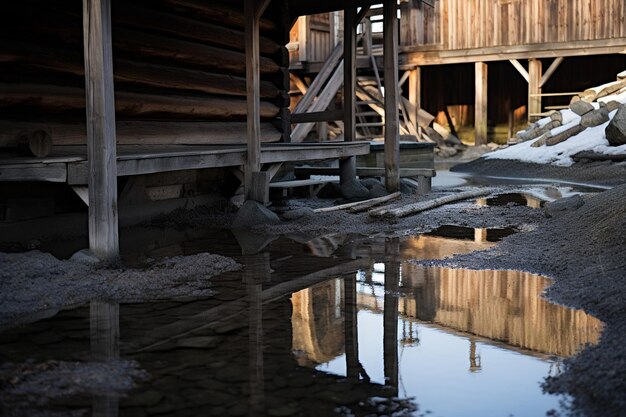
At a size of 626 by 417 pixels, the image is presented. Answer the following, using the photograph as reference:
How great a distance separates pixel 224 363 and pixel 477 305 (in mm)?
2077

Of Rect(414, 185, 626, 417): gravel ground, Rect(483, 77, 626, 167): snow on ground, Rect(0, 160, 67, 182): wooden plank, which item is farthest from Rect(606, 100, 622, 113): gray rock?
Rect(0, 160, 67, 182): wooden plank

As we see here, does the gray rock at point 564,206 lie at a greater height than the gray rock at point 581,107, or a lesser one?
lesser

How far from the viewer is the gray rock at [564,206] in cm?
947

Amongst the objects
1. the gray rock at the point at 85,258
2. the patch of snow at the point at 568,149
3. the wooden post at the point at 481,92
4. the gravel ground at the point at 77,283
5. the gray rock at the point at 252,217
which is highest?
the wooden post at the point at 481,92

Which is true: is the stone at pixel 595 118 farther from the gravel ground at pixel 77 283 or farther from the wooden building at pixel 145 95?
the gravel ground at pixel 77 283

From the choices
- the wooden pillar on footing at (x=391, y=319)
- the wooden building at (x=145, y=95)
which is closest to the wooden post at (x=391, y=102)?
the wooden building at (x=145, y=95)

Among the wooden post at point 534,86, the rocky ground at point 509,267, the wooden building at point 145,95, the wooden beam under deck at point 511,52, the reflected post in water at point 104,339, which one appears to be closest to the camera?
the reflected post in water at point 104,339

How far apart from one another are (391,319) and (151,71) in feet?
19.1

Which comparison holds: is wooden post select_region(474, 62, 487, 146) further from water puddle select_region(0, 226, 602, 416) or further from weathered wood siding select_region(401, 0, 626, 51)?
water puddle select_region(0, 226, 602, 416)

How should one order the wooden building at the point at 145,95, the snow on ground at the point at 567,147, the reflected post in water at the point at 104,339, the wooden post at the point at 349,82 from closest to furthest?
the reflected post in water at the point at 104,339
the wooden building at the point at 145,95
the wooden post at the point at 349,82
the snow on ground at the point at 567,147

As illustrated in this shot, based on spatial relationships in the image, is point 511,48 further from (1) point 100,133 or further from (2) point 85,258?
(2) point 85,258

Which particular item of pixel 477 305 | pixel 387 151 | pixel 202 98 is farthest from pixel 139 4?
pixel 477 305

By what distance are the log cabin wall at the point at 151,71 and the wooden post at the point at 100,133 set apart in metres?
1.31

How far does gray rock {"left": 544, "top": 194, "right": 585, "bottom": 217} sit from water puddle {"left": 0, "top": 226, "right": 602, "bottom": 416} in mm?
3431
